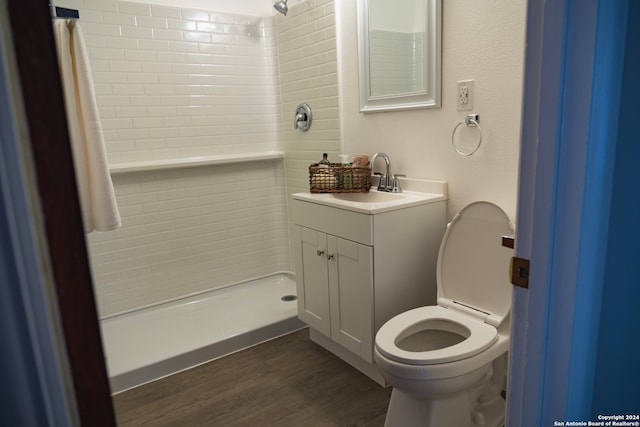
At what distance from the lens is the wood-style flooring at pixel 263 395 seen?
1.90 meters

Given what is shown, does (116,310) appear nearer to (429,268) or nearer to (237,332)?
(237,332)

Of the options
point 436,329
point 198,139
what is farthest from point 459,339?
point 198,139

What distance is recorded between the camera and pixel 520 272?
2.94 ft

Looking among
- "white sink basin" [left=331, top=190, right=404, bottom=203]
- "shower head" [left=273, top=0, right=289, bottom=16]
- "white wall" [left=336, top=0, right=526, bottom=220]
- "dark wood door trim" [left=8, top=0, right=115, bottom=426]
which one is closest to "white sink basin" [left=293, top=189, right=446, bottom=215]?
"white sink basin" [left=331, top=190, right=404, bottom=203]

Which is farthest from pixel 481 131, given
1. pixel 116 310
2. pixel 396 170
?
pixel 116 310

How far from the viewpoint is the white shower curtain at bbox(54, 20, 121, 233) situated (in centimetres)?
163

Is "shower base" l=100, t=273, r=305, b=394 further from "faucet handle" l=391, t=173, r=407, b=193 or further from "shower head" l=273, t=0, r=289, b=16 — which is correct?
"shower head" l=273, t=0, r=289, b=16

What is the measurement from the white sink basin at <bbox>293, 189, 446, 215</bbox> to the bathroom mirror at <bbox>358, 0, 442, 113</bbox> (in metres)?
0.44

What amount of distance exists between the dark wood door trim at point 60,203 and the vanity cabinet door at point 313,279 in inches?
69.0

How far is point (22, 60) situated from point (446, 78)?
6.15ft

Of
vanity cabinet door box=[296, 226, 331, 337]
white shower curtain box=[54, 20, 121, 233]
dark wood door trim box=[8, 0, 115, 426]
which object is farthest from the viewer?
vanity cabinet door box=[296, 226, 331, 337]

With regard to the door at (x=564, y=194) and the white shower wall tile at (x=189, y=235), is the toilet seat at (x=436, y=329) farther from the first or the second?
the white shower wall tile at (x=189, y=235)

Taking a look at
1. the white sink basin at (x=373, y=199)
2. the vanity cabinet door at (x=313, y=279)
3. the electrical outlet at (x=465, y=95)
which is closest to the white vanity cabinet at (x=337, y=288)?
the vanity cabinet door at (x=313, y=279)

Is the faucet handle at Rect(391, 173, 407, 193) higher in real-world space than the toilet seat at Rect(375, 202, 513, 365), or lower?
higher
